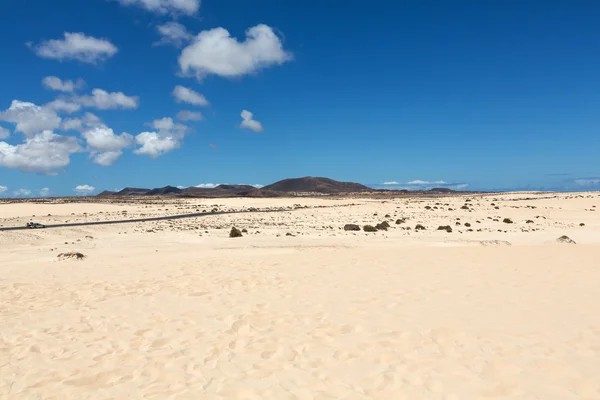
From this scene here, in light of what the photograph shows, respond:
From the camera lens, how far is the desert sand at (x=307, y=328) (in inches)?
214

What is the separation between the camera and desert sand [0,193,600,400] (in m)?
5.43

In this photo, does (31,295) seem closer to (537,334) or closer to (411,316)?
(411,316)

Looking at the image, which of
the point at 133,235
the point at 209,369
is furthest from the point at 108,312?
the point at 133,235

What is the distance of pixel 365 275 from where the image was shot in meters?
12.6

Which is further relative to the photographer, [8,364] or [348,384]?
[8,364]

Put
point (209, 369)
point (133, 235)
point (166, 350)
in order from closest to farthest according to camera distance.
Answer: point (209, 369), point (166, 350), point (133, 235)

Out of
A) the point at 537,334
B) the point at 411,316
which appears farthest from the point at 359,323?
the point at 537,334

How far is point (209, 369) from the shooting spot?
5.97 metres

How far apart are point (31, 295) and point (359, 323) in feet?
27.9

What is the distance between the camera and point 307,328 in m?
7.70

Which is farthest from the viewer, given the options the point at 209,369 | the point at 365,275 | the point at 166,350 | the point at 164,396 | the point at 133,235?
the point at 133,235

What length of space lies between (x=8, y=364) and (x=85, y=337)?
4.42 feet

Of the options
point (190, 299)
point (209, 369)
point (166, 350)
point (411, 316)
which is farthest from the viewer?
point (190, 299)

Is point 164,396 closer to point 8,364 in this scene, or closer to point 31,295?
point 8,364
